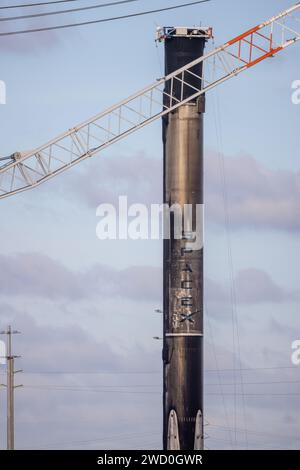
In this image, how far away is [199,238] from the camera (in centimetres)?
13950

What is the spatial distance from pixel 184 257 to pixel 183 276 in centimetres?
156

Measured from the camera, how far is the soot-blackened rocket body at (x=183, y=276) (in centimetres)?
13775

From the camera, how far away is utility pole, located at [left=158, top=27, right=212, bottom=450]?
13775 cm

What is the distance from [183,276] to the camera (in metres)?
139

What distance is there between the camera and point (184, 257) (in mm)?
138750

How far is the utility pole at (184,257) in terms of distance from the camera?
13775cm

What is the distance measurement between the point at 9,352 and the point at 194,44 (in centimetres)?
5043

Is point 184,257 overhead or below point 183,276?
overhead

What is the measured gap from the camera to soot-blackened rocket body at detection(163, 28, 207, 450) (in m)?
138
